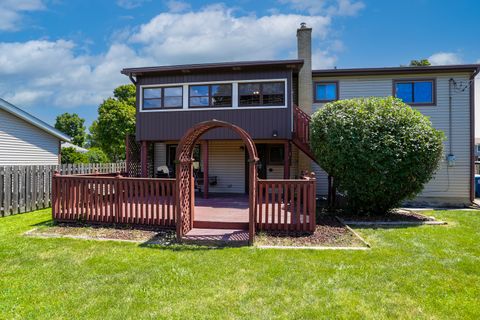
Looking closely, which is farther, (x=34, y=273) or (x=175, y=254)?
(x=175, y=254)

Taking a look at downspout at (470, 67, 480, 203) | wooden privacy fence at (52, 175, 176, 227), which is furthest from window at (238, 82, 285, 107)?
downspout at (470, 67, 480, 203)

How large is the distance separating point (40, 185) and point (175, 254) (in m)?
7.16

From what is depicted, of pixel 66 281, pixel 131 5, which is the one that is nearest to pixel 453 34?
pixel 131 5

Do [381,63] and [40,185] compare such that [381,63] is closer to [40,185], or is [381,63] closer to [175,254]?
[175,254]

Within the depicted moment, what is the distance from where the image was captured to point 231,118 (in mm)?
11461

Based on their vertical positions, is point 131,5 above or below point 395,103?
above

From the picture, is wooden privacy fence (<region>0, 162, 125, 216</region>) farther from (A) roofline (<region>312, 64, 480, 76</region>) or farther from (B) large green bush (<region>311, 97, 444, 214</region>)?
(A) roofline (<region>312, 64, 480, 76</region>)

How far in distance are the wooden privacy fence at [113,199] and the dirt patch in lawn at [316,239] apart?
232 cm

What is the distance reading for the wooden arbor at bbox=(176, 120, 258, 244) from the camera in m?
5.91

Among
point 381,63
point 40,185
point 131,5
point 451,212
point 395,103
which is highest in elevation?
point 131,5

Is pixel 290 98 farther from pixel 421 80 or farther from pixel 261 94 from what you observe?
pixel 421 80

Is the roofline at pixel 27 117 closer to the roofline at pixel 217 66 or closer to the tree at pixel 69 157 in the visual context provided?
the roofline at pixel 217 66

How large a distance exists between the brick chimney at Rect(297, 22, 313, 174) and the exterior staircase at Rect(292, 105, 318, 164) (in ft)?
3.86

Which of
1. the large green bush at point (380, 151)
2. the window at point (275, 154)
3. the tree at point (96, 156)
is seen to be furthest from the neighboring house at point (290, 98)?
the tree at point (96, 156)
